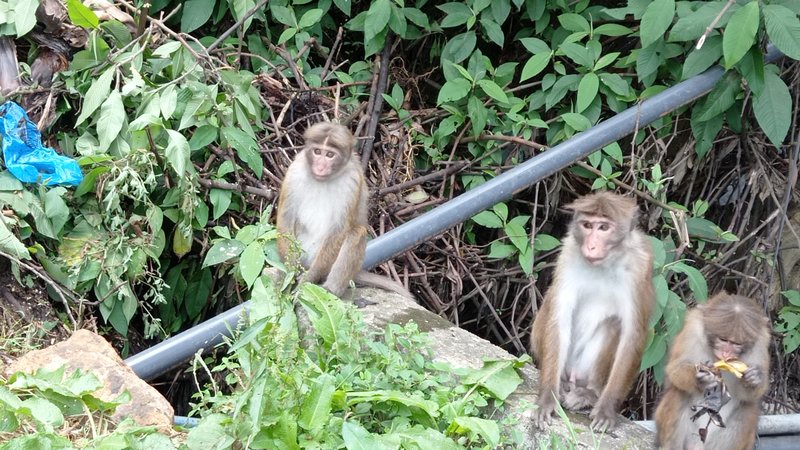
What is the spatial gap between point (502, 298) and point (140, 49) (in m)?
2.78

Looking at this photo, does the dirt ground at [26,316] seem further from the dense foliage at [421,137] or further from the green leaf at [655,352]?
the green leaf at [655,352]

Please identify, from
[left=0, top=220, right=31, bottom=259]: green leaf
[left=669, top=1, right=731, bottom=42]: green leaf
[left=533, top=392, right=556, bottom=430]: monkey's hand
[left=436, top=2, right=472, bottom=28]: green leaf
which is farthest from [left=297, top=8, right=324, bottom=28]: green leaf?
[left=533, top=392, right=556, bottom=430]: monkey's hand

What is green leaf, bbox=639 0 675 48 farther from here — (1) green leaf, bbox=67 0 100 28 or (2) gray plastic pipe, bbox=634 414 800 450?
(1) green leaf, bbox=67 0 100 28

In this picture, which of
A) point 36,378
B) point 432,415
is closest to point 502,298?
point 432,415

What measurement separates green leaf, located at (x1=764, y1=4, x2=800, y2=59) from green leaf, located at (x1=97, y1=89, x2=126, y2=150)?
348 centimetres

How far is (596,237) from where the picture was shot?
4820 millimetres

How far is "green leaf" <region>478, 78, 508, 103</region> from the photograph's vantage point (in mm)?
6375

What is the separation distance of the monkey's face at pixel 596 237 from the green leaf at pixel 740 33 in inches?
45.2

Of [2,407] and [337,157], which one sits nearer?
[2,407]

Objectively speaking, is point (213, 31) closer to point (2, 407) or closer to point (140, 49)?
point (140, 49)

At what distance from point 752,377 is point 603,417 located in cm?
68

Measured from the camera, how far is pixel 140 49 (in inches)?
238

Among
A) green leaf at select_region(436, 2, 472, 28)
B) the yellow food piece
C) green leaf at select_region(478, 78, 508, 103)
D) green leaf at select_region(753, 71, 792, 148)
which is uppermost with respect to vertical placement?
green leaf at select_region(436, 2, 472, 28)

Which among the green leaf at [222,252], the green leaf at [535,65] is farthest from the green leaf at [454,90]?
the green leaf at [222,252]
